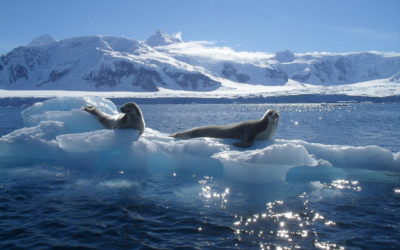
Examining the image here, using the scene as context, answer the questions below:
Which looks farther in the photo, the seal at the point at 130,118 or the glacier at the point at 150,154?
the seal at the point at 130,118

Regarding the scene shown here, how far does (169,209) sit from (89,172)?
368 centimetres

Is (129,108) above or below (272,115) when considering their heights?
above

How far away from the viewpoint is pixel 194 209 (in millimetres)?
7188

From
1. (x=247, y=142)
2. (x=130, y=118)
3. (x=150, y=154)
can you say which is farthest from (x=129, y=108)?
(x=247, y=142)

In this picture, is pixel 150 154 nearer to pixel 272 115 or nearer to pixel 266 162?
pixel 266 162

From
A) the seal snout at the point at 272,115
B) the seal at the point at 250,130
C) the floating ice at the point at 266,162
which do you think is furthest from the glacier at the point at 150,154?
the seal snout at the point at 272,115

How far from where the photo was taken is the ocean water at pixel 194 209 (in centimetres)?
577

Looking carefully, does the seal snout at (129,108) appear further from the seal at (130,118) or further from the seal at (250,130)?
the seal at (250,130)

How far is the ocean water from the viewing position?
5773 millimetres

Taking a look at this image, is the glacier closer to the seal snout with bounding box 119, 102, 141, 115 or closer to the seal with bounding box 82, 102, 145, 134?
the seal with bounding box 82, 102, 145, 134

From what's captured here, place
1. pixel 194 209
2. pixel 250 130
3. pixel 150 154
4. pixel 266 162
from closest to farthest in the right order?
pixel 194 209, pixel 266 162, pixel 150 154, pixel 250 130

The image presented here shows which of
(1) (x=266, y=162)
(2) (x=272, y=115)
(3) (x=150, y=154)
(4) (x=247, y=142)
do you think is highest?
(2) (x=272, y=115)

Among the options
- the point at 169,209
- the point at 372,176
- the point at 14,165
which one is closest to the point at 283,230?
the point at 169,209

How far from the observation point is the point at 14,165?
10906 millimetres
